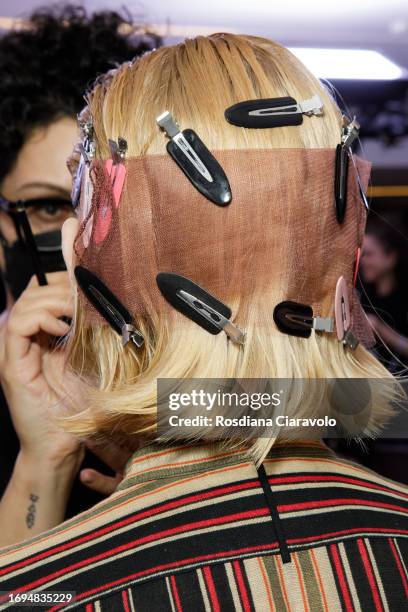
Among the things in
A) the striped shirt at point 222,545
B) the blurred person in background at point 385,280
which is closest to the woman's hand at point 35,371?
the striped shirt at point 222,545

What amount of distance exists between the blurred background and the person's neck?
0.09 meters

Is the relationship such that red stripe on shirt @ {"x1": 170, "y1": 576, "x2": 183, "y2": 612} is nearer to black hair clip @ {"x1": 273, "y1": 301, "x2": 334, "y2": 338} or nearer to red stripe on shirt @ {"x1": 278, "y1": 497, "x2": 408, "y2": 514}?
red stripe on shirt @ {"x1": 278, "y1": 497, "x2": 408, "y2": 514}

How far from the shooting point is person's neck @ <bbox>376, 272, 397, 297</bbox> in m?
2.18

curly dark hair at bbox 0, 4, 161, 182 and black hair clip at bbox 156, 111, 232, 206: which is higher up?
curly dark hair at bbox 0, 4, 161, 182

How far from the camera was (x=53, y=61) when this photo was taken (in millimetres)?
1552

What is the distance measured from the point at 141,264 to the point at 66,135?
0.81 m

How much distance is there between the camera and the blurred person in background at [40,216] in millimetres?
1182

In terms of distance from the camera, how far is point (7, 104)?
1488 mm

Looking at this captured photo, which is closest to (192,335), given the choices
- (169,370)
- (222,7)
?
(169,370)

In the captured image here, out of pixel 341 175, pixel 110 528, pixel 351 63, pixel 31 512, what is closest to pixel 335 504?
pixel 110 528

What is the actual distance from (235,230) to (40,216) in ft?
2.59

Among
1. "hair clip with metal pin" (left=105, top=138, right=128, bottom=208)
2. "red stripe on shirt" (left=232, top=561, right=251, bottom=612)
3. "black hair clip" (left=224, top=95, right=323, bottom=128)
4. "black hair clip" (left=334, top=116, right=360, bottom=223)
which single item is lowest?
"red stripe on shirt" (left=232, top=561, right=251, bottom=612)

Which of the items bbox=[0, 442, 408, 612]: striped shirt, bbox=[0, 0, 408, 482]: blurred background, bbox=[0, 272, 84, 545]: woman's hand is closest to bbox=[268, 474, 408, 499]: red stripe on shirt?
bbox=[0, 442, 408, 612]: striped shirt

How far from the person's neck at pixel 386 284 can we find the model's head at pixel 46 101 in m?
1.07
